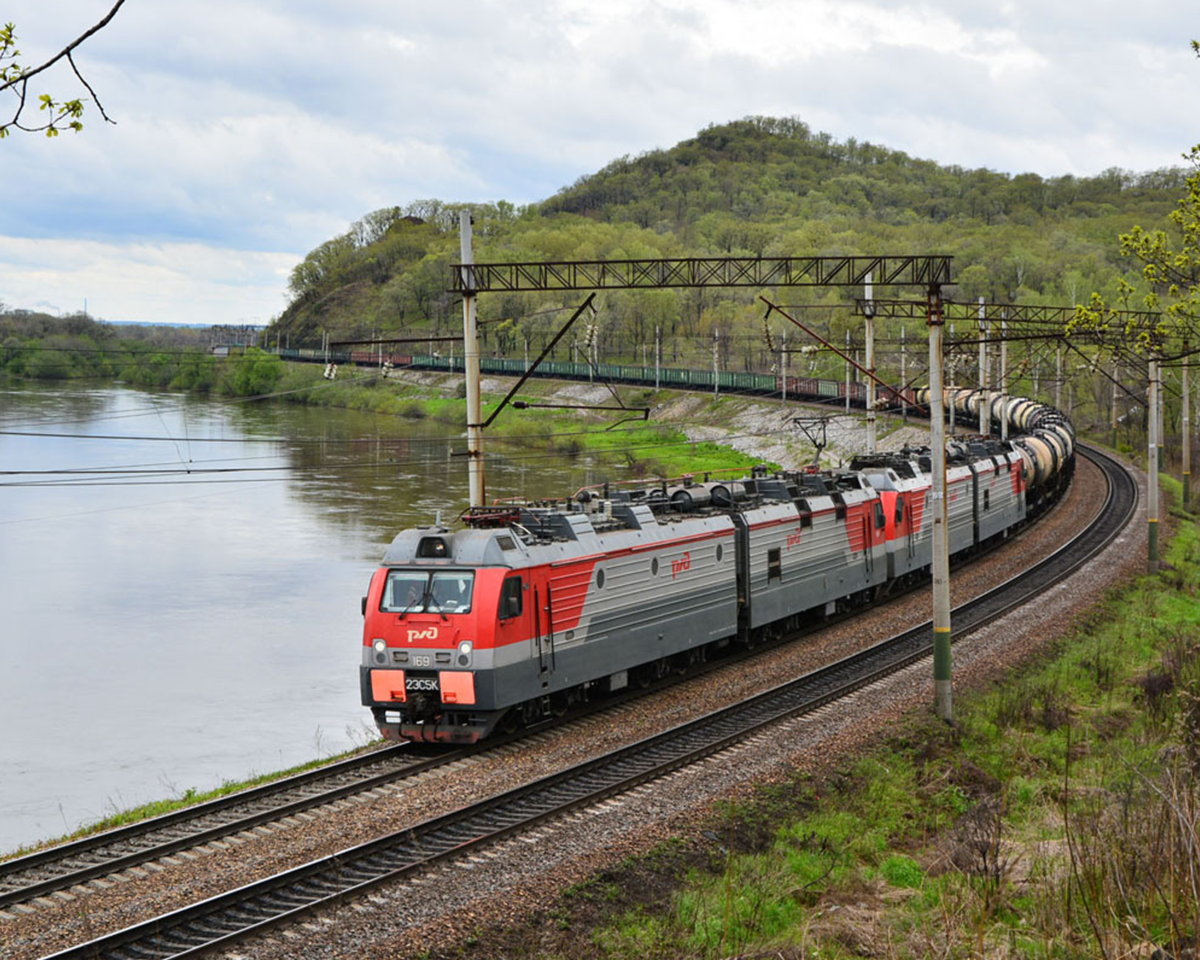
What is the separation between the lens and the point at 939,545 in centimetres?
2009

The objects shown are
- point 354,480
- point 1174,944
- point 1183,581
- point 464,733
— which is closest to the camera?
Result: point 1174,944

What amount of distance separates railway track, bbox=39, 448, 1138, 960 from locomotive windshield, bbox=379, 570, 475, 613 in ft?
9.86

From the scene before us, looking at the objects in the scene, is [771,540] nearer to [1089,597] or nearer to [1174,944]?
[1089,597]

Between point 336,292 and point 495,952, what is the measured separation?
157 meters

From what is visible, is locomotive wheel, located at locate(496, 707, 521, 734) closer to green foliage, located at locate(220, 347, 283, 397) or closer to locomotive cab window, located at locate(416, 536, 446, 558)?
locomotive cab window, located at locate(416, 536, 446, 558)

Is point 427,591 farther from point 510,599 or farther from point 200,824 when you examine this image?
point 200,824

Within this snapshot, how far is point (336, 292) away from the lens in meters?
162

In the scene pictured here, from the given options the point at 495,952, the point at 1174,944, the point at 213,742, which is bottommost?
the point at 213,742

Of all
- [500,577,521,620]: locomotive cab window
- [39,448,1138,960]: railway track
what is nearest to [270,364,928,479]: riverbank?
[39,448,1138,960]: railway track

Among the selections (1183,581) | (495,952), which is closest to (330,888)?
(495,952)

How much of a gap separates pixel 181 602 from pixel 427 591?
80.7 feet

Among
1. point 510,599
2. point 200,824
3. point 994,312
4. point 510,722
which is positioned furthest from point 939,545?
point 994,312

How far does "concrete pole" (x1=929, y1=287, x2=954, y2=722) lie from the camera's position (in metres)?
19.5

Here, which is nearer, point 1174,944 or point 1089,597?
point 1174,944
